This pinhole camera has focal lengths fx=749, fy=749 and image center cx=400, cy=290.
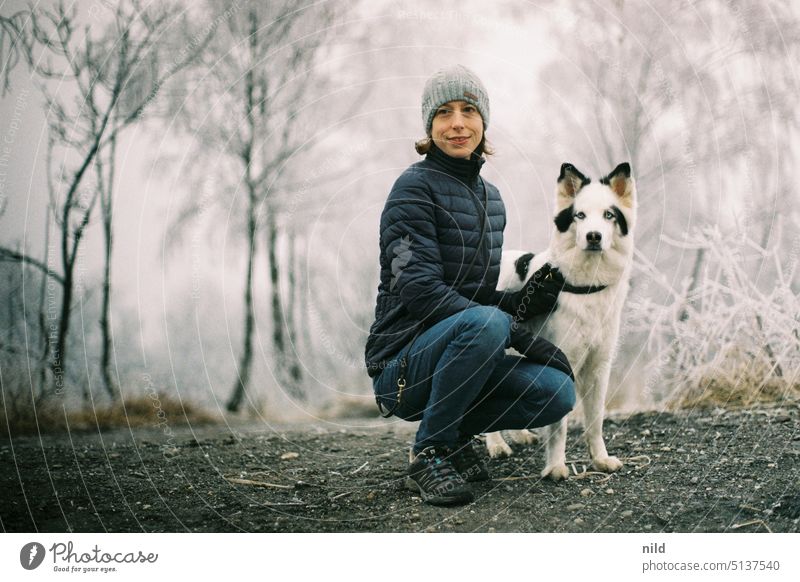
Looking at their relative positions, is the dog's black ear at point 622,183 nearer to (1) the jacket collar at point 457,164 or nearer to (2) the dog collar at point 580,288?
(2) the dog collar at point 580,288

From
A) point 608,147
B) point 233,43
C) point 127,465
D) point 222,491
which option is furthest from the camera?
point 608,147

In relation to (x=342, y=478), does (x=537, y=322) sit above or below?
above

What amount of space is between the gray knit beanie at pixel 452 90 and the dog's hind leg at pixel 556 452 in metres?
1.41

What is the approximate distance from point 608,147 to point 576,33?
783mm

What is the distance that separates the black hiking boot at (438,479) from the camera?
3.00 metres

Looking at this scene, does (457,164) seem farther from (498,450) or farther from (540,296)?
(498,450)

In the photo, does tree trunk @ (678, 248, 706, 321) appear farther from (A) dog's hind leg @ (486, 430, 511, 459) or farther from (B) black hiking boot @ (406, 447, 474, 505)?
(B) black hiking boot @ (406, 447, 474, 505)

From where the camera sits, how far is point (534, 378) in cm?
311

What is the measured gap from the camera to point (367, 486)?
11.1ft

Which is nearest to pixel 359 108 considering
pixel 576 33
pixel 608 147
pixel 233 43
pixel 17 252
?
pixel 233 43

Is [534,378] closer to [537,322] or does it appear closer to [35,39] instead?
[537,322]

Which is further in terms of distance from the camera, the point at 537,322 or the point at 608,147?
the point at 608,147
